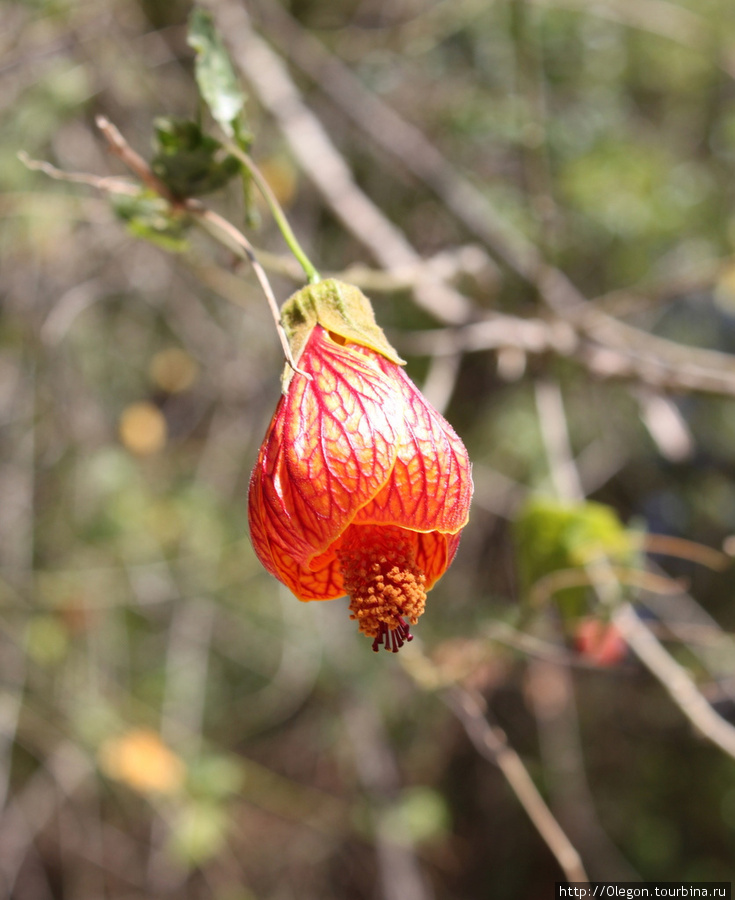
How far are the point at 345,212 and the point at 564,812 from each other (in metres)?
2.33

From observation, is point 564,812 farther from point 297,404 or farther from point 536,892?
point 297,404

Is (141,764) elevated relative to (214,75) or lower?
lower

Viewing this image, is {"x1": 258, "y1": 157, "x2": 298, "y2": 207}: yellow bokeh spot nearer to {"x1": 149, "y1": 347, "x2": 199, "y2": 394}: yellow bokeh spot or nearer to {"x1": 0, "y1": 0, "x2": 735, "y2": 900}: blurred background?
{"x1": 0, "y1": 0, "x2": 735, "y2": 900}: blurred background

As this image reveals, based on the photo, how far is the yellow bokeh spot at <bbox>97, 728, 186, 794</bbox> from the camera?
2297 mm

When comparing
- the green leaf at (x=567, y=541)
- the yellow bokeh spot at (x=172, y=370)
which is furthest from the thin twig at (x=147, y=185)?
the yellow bokeh spot at (x=172, y=370)

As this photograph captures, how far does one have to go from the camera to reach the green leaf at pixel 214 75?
0.78m

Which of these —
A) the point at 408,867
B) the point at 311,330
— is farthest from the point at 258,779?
the point at 311,330

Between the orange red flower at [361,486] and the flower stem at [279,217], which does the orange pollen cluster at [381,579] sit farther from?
the flower stem at [279,217]

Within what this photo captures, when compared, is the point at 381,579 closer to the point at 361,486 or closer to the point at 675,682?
the point at 361,486

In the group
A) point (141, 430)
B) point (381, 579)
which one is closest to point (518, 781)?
point (381, 579)

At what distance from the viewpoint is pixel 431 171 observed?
213cm

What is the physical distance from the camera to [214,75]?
2.63 ft

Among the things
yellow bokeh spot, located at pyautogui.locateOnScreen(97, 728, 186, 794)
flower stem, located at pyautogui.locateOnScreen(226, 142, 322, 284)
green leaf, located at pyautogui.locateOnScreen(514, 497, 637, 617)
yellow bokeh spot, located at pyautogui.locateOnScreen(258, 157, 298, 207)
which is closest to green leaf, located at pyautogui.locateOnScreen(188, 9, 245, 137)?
flower stem, located at pyautogui.locateOnScreen(226, 142, 322, 284)

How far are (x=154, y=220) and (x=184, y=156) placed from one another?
133mm
